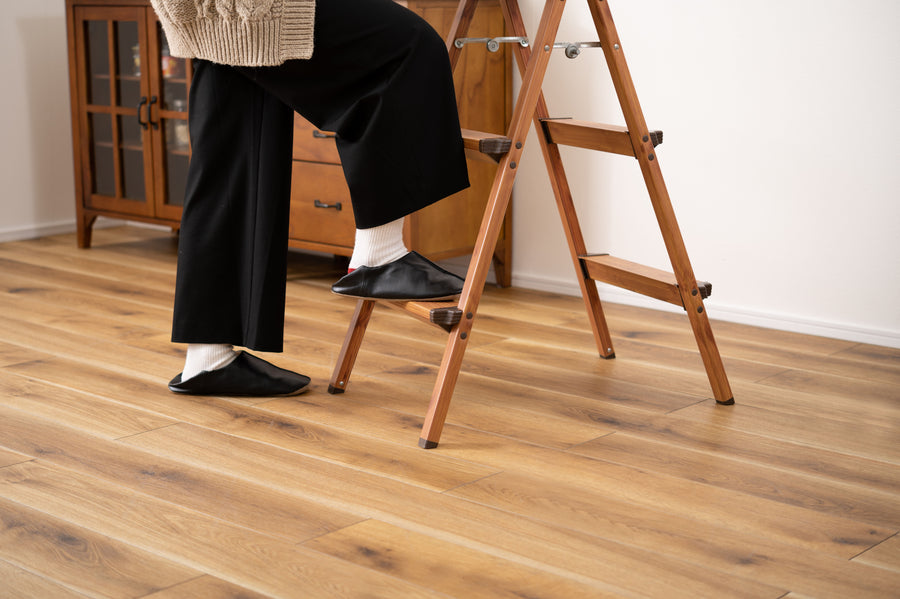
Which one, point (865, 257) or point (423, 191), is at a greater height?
point (423, 191)

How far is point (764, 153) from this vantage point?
235 cm

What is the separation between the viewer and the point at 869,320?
88.5 inches

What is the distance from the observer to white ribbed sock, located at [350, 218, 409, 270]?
1.59 metres

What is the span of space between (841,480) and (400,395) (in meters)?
0.78

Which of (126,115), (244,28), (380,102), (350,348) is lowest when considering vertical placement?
(350,348)

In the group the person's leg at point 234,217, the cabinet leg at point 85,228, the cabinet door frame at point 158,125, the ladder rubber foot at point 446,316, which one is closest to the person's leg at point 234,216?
the person's leg at point 234,217

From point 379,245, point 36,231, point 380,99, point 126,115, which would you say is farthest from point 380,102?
point 36,231

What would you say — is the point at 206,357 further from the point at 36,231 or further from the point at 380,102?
the point at 36,231

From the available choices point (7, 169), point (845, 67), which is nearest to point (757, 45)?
point (845, 67)

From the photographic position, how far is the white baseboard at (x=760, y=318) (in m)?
2.24

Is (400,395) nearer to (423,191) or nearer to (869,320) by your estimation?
(423,191)

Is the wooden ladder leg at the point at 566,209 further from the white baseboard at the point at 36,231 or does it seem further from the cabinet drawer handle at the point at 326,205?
the white baseboard at the point at 36,231

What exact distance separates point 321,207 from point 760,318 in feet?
3.97

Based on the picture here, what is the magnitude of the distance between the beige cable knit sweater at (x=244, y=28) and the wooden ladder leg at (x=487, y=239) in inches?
14.0
